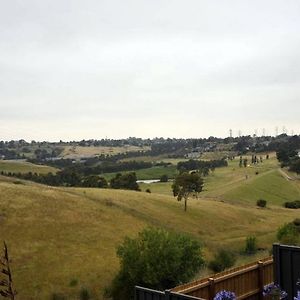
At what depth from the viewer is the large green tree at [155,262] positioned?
33.7m

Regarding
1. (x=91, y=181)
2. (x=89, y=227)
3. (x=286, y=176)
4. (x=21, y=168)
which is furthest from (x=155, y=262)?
(x=21, y=168)

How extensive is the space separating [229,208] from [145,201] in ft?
52.6

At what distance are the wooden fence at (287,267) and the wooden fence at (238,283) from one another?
1829 mm

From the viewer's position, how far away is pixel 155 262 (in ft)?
111

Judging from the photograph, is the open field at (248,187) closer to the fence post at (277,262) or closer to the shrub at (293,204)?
the shrub at (293,204)

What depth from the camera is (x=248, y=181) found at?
11912 cm

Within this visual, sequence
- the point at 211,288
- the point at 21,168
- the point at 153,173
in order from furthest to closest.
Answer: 1. the point at 21,168
2. the point at 153,173
3. the point at 211,288

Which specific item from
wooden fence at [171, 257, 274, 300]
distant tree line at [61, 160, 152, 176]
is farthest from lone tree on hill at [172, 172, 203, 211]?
distant tree line at [61, 160, 152, 176]

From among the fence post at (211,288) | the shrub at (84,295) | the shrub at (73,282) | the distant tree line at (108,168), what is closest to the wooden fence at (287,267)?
the fence post at (211,288)

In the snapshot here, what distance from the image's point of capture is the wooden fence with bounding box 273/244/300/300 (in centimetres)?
1151

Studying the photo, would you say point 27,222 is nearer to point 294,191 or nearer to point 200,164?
point 294,191

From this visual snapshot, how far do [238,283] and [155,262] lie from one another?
20.5 meters

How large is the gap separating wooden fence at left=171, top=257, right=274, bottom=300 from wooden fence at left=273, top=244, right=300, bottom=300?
72.0 inches

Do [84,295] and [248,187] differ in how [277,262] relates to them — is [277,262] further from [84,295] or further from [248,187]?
[248,187]
